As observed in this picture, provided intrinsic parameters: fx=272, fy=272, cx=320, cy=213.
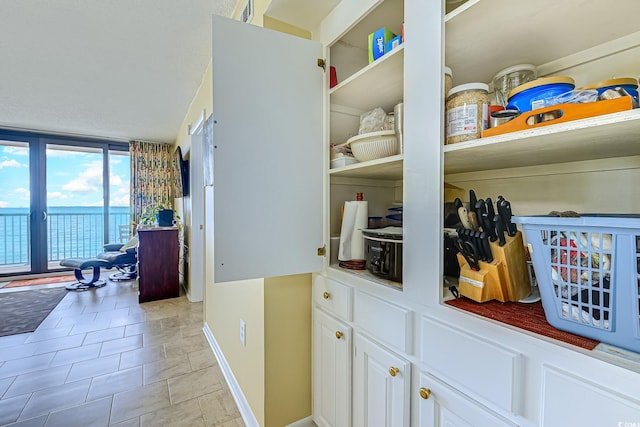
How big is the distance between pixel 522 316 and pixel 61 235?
7289 mm

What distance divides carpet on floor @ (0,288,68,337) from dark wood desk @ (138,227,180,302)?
3.12 feet

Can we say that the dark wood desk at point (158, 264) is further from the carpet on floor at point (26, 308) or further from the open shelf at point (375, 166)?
the open shelf at point (375, 166)

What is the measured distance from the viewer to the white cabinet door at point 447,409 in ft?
2.18

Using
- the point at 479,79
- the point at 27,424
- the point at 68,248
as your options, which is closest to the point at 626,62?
the point at 479,79

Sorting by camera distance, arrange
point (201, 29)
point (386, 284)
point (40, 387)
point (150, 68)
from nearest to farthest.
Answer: point (386, 284)
point (40, 387)
point (201, 29)
point (150, 68)

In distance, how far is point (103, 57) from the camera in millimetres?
2299

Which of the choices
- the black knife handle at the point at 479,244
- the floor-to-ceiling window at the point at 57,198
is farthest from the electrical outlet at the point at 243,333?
the floor-to-ceiling window at the point at 57,198

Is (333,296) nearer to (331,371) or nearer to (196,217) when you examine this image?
(331,371)

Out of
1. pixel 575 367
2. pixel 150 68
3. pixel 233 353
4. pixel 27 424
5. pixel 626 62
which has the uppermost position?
pixel 150 68

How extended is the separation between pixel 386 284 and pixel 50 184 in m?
6.30

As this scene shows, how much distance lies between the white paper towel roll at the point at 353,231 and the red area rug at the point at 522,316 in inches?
18.6

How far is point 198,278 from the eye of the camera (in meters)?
3.44

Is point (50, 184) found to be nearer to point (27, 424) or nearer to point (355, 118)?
point (27, 424)

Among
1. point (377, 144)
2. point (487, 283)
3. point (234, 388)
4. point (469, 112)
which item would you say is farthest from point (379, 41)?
point (234, 388)
